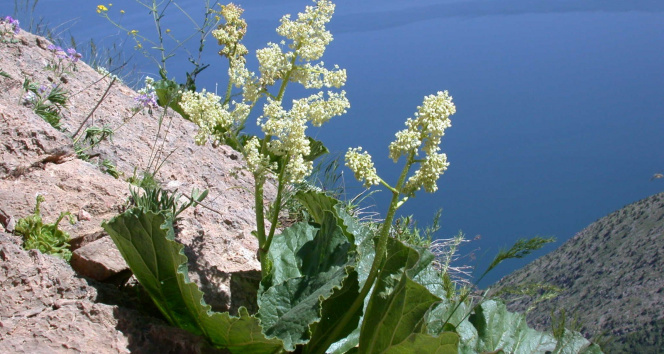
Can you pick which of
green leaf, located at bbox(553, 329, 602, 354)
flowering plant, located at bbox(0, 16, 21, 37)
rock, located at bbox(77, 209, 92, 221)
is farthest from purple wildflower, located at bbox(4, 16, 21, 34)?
green leaf, located at bbox(553, 329, 602, 354)

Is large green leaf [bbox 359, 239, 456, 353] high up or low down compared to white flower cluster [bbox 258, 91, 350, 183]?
down

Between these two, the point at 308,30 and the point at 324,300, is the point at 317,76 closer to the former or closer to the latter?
the point at 308,30

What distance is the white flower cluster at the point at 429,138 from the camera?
2.13 m

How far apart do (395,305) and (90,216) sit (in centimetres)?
144

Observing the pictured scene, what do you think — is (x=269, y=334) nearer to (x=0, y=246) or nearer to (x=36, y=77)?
(x=0, y=246)

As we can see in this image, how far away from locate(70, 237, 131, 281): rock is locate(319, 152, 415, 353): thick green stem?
90 centimetres

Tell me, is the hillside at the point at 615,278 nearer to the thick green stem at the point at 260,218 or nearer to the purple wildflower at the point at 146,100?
the thick green stem at the point at 260,218

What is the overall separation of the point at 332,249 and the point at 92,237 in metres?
1.01

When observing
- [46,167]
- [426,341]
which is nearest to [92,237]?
[46,167]

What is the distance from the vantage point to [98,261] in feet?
8.64

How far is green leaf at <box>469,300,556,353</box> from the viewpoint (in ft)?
9.54

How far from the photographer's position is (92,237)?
9.18ft

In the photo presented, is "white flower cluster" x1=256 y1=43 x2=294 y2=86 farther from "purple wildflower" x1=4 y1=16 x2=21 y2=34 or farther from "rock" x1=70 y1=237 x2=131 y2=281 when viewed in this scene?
"purple wildflower" x1=4 y1=16 x2=21 y2=34

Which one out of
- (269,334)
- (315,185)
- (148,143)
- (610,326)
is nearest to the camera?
(269,334)
